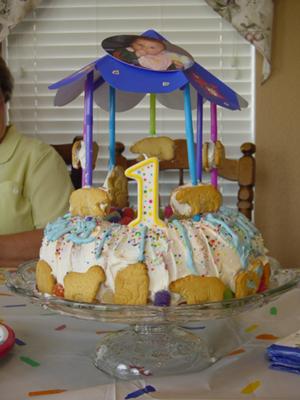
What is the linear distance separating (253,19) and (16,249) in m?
1.11

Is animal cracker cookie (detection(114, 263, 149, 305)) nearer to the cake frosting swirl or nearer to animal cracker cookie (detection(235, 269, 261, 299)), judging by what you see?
the cake frosting swirl

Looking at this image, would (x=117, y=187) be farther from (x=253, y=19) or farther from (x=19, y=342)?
(x=253, y=19)

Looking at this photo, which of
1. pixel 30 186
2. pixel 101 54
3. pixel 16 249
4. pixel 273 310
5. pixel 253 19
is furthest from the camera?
pixel 101 54

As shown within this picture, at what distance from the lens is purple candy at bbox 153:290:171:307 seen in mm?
819

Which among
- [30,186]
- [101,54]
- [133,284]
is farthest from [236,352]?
[101,54]

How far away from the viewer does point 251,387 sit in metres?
0.77

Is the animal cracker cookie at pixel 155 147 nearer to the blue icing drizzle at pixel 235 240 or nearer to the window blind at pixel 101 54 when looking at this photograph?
the blue icing drizzle at pixel 235 240

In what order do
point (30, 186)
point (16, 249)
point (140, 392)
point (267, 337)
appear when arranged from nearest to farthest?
point (140, 392), point (267, 337), point (16, 249), point (30, 186)

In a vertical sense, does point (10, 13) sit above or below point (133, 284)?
above

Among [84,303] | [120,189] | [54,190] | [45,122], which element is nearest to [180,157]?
[54,190]

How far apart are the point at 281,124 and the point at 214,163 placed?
4.29ft

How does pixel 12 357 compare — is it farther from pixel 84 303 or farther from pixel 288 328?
pixel 288 328

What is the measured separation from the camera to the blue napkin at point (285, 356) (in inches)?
31.9

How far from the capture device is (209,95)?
89 cm
